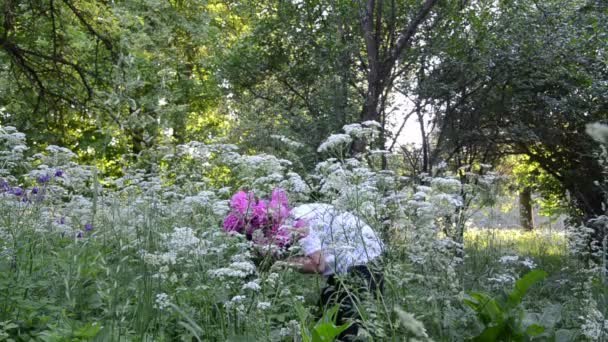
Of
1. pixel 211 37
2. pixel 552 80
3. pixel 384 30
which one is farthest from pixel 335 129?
pixel 211 37

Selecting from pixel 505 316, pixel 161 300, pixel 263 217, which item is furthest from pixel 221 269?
pixel 505 316

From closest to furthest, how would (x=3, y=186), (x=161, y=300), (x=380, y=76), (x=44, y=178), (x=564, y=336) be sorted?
(x=161, y=300) < (x=564, y=336) < (x=44, y=178) < (x=3, y=186) < (x=380, y=76)

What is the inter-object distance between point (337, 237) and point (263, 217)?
0.46m

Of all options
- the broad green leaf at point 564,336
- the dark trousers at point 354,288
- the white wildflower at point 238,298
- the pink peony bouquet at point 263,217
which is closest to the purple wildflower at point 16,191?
the pink peony bouquet at point 263,217

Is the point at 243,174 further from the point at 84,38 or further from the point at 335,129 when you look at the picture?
the point at 84,38

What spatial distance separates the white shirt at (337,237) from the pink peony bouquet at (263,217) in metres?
0.12

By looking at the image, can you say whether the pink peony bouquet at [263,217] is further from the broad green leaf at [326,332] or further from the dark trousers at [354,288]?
the broad green leaf at [326,332]

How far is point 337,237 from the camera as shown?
3.71 meters

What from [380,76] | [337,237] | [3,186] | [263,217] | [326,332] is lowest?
[326,332]

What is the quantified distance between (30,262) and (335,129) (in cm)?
802

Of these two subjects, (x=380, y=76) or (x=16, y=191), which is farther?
(x=380, y=76)

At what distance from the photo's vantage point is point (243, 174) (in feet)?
13.8

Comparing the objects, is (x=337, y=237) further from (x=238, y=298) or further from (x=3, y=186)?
(x=3, y=186)

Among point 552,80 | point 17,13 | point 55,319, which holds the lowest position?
point 55,319
